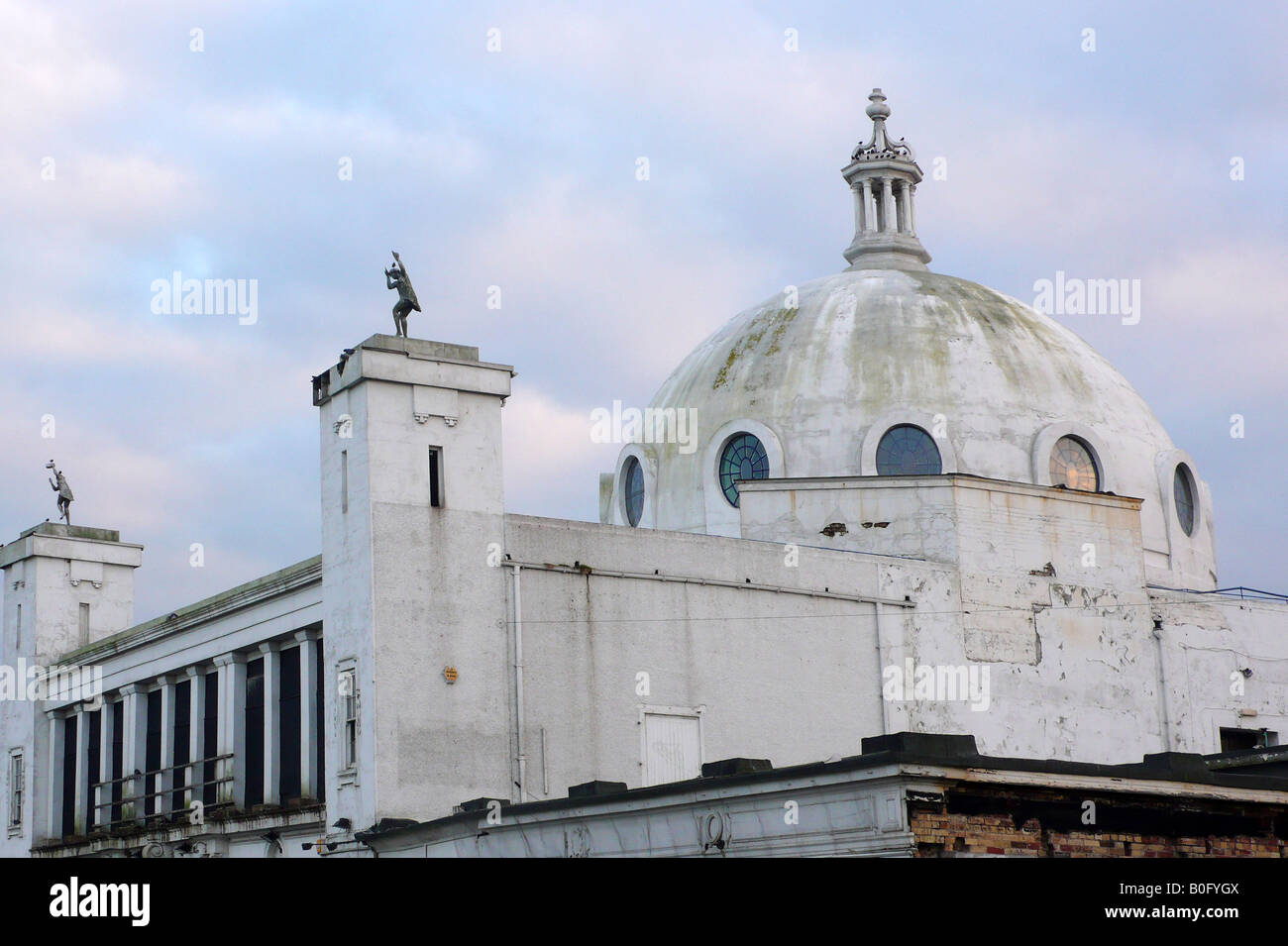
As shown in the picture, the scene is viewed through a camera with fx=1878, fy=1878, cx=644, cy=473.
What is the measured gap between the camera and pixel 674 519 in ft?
129

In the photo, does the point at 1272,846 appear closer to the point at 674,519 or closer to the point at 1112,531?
the point at 1112,531

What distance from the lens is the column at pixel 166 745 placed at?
115ft

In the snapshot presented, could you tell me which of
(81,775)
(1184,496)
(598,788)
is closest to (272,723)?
(81,775)

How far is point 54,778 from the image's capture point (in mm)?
38750

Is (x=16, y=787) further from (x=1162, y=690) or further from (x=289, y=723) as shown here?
(x=1162, y=690)

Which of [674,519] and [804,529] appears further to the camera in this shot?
[674,519]

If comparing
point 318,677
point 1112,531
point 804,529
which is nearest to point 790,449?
point 804,529

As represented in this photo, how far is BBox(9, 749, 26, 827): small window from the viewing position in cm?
3897

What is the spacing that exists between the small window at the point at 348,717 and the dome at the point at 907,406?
1201 centimetres

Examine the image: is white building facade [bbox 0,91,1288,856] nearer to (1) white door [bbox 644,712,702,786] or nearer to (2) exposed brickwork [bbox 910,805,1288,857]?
(1) white door [bbox 644,712,702,786]
